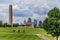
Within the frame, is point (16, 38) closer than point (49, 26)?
No

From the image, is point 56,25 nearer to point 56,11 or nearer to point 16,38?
point 56,11

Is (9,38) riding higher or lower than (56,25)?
lower

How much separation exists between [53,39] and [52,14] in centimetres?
1771

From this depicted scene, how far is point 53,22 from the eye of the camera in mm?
70500

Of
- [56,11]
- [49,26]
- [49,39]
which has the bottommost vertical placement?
[49,39]

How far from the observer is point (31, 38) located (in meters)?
84.9

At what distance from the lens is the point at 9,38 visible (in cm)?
8431

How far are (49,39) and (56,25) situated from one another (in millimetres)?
18132

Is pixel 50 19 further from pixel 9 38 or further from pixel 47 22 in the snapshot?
pixel 9 38

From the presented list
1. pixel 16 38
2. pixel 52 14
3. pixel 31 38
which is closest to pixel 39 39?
pixel 31 38

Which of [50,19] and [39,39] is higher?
[50,19]

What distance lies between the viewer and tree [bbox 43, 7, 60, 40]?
70.7 m

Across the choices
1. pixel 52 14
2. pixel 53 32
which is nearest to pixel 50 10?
pixel 52 14

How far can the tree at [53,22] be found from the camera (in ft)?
232
